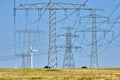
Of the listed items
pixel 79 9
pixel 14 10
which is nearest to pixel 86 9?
pixel 79 9

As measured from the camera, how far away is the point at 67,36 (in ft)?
311

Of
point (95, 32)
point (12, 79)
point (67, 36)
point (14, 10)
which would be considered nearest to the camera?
point (12, 79)

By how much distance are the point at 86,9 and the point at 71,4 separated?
3667 millimetres

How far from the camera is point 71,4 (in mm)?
60562

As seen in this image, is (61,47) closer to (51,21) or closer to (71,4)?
(51,21)

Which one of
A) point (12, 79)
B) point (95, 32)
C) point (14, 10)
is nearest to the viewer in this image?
point (12, 79)

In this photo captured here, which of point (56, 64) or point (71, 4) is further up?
point (71, 4)

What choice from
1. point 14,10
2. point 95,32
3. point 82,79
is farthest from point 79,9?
point 82,79

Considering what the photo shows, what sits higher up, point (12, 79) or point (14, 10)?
point (14, 10)

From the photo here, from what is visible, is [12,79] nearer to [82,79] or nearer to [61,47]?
[82,79]

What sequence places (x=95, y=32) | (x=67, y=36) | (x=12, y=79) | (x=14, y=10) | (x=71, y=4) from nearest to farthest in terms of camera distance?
(x=12, y=79) → (x=71, y=4) → (x=14, y=10) → (x=95, y=32) → (x=67, y=36)

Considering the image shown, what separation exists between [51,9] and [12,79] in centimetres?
3611

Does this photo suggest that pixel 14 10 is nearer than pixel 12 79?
No

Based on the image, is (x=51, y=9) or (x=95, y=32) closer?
(x=51, y=9)
